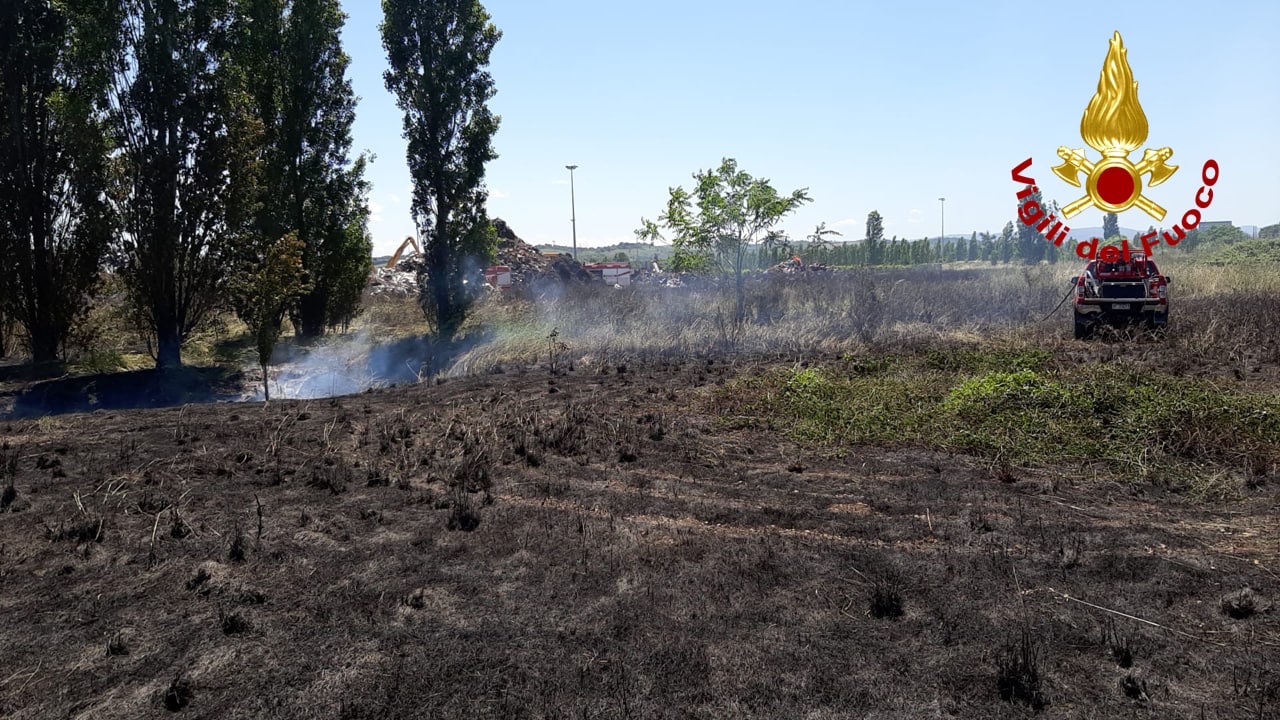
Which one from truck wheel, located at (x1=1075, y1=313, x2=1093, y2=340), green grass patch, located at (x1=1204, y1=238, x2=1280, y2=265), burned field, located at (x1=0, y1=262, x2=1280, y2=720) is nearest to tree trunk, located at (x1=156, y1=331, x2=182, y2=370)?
burned field, located at (x1=0, y1=262, x2=1280, y2=720)

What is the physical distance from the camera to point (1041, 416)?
7.95m

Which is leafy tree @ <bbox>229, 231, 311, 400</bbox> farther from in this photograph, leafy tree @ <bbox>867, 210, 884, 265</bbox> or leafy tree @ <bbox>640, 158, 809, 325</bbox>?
leafy tree @ <bbox>867, 210, 884, 265</bbox>

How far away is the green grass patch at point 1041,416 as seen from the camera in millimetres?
6730

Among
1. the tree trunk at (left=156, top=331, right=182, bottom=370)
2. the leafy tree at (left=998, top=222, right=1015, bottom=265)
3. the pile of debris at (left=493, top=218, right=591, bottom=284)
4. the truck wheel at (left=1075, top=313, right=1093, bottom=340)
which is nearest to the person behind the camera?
the truck wheel at (left=1075, top=313, right=1093, bottom=340)

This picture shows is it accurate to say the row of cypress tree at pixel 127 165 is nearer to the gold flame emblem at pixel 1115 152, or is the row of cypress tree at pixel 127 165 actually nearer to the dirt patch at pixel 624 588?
the dirt patch at pixel 624 588

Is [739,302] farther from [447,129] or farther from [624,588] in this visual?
[624,588]

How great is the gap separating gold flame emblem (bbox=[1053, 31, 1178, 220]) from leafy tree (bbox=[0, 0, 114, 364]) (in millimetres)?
18702

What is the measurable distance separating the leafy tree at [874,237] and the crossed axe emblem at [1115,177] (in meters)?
42.6

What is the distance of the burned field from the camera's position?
3.49 m

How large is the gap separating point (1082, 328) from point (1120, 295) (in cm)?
88

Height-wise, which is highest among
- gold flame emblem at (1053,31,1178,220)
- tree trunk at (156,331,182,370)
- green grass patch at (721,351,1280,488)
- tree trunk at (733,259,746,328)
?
gold flame emblem at (1053,31,1178,220)

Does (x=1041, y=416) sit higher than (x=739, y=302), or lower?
lower

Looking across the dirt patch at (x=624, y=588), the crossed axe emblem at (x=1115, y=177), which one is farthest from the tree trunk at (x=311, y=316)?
the crossed axe emblem at (x=1115, y=177)

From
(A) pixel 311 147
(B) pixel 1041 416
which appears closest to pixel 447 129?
(A) pixel 311 147
